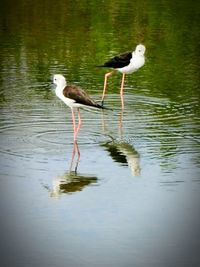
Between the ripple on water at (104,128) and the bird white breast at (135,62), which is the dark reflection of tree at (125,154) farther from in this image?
the bird white breast at (135,62)

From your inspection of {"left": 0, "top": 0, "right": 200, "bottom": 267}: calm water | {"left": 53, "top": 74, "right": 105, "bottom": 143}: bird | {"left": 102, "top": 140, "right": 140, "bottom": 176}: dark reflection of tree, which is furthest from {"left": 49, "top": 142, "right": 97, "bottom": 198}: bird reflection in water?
{"left": 53, "top": 74, "right": 105, "bottom": 143}: bird

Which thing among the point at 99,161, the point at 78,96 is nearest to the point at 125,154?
the point at 99,161

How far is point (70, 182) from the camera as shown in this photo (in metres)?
9.02

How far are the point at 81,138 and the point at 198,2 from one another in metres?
17.5

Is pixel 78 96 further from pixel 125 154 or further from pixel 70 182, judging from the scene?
pixel 70 182

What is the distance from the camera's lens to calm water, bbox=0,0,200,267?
7.34 metres

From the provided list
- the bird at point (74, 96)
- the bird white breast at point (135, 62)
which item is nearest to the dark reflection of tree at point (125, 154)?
the bird at point (74, 96)

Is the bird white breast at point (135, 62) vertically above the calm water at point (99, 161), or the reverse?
the bird white breast at point (135, 62)

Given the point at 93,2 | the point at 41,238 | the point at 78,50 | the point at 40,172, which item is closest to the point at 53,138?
the point at 40,172

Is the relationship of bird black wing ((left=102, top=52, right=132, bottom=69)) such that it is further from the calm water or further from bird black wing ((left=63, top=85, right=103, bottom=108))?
bird black wing ((left=63, top=85, right=103, bottom=108))

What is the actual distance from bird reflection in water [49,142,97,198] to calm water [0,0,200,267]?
0.04ft

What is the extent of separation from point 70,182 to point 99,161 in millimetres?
885

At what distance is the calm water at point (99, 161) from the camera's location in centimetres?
734

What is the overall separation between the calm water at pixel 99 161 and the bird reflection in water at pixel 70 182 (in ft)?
0.04
